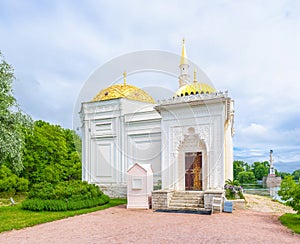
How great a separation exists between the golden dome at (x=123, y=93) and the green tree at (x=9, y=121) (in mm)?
7214

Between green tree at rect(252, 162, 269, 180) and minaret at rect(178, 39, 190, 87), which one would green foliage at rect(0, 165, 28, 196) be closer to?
minaret at rect(178, 39, 190, 87)

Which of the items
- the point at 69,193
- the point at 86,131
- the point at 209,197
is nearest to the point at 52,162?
the point at 86,131

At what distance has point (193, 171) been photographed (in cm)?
1290

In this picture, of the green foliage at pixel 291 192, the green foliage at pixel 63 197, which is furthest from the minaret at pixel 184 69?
the green foliage at pixel 291 192

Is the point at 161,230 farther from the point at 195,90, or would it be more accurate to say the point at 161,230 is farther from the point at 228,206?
the point at 195,90

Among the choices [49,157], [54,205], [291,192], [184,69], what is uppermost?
[184,69]

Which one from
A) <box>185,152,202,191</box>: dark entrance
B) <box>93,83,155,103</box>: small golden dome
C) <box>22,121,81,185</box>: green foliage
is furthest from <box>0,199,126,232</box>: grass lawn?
<box>22,121,81,185</box>: green foliage

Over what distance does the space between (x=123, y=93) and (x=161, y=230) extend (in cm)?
1180

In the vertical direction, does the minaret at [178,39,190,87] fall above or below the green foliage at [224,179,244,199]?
above

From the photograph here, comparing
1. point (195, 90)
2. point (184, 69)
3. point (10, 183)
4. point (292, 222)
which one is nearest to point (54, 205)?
point (195, 90)

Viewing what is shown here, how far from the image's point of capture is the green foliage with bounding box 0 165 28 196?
709 inches

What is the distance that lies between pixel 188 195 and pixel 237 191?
2.07m

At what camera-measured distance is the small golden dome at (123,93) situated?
17788 mm

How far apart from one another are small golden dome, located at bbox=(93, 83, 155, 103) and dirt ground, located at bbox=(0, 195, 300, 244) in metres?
9.26
